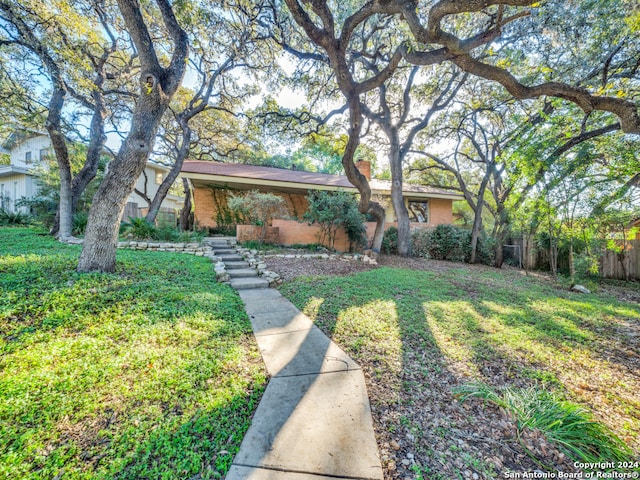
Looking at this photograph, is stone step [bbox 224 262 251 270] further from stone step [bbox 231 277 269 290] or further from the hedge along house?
the hedge along house

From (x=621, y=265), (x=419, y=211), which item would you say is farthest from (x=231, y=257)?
(x=621, y=265)

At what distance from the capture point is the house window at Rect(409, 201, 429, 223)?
15.1 metres

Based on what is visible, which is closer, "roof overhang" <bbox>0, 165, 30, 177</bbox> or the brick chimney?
"roof overhang" <bbox>0, 165, 30, 177</bbox>

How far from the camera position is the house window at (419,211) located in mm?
15055

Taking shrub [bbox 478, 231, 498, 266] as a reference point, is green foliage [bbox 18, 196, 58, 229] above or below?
above

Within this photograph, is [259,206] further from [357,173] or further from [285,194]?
[285,194]

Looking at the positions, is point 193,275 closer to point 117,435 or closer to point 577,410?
point 117,435

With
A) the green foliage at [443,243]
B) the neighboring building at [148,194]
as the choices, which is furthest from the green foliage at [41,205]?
the green foliage at [443,243]

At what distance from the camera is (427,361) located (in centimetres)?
267

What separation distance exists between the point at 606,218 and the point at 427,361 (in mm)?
7536

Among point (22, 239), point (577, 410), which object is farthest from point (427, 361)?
point (22, 239)

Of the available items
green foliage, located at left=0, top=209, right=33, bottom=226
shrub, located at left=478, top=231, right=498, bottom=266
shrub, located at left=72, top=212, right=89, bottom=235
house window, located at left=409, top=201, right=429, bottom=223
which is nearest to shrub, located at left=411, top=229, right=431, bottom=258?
shrub, located at left=478, top=231, right=498, bottom=266

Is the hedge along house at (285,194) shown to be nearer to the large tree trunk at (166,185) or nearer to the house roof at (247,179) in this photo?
the house roof at (247,179)

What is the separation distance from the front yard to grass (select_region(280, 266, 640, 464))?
0.05ft
